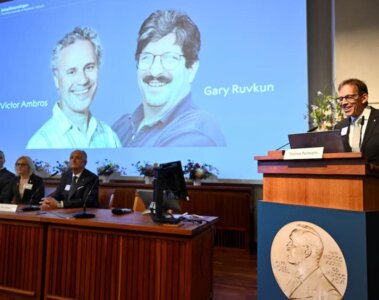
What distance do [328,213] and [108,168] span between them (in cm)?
389

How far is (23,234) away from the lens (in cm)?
241

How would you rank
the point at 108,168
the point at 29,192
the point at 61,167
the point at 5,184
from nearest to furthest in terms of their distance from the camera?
the point at 29,192 < the point at 5,184 < the point at 108,168 < the point at 61,167

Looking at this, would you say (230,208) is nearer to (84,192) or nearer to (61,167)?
(84,192)

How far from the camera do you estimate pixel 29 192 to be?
3.39 meters

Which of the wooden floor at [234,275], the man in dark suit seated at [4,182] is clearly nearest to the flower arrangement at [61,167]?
the man in dark suit seated at [4,182]

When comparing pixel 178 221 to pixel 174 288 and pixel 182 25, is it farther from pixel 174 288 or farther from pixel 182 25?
pixel 182 25

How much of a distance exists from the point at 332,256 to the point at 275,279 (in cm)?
30

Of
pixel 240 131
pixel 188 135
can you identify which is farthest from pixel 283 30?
pixel 188 135

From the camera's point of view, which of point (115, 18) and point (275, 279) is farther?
point (115, 18)

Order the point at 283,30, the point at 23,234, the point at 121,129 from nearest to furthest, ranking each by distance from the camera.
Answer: the point at 23,234 < the point at 283,30 < the point at 121,129

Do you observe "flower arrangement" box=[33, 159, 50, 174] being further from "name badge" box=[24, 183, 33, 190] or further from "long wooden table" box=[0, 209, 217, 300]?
"long wooden table" box=[0, 209, 217, 300]

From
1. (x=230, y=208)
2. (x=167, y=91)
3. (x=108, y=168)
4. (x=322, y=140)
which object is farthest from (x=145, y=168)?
(x=322, y=140)

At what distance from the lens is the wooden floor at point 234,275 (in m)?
2.64

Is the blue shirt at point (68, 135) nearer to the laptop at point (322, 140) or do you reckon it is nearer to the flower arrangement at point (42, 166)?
the flower arrangement at point (42, 166)
